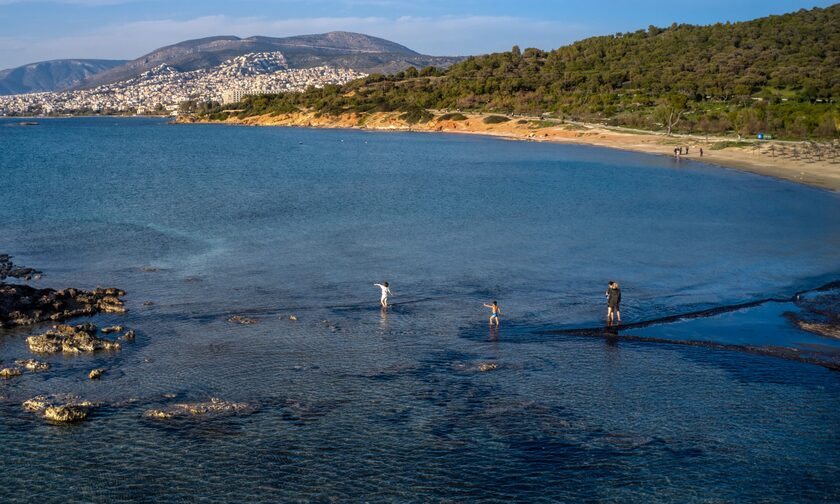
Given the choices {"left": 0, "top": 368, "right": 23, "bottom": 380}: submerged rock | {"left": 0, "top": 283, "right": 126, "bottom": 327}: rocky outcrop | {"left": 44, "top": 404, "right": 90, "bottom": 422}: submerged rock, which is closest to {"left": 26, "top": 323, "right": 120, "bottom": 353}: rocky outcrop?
{"left": 0, "top": 368, "right": 23, "bottom": 380}: submerged rock

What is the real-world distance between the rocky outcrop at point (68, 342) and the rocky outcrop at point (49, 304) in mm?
2147

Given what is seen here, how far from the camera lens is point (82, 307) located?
2430 cm

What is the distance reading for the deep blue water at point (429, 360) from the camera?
562 inches

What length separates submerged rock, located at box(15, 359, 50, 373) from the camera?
19.1 m

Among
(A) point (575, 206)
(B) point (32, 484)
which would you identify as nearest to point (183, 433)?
(B) point (32, 484)

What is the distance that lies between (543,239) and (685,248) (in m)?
6.51

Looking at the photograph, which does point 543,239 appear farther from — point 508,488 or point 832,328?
point 508,488

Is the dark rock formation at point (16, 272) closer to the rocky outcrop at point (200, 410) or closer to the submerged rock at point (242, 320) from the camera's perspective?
the submerged rock at point (242, 320)

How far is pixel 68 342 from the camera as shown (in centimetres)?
2067

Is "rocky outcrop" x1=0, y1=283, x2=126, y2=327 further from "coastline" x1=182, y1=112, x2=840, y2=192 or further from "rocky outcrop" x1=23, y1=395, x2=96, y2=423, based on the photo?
"coastline" x1=182, y1=112, x2=840, y2=192

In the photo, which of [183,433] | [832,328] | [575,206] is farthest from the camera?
[575,206]

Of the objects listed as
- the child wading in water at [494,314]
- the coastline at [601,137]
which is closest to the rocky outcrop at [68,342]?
the child wading in water at [494,314]

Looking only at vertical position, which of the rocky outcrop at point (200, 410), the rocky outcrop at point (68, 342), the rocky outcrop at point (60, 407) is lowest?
the rocky outcrop at point (200, 410)

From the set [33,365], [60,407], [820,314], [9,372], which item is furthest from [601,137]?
[60,407]
